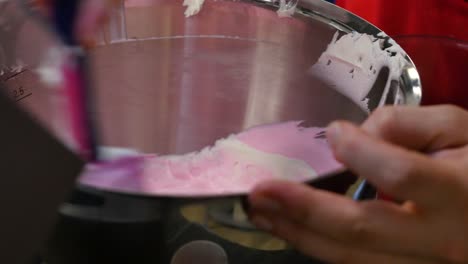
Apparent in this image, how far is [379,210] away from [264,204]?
59 millimetres

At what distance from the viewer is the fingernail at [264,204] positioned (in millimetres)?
289

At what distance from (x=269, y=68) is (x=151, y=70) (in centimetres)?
12

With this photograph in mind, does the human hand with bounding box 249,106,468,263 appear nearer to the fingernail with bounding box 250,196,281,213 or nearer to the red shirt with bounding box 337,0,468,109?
the fingernail with bounding box 250,196,281,213

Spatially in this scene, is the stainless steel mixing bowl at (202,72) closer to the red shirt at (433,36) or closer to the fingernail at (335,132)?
the red shirt at (433,36)

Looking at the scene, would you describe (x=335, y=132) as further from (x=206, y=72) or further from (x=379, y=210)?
(x=206, y=72)

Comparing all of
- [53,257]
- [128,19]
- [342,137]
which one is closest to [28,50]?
[128,19]

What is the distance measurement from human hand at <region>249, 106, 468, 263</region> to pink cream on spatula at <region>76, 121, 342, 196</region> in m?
0.12

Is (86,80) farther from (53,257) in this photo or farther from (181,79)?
(181,79)

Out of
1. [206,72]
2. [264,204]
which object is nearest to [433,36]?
[206,72]

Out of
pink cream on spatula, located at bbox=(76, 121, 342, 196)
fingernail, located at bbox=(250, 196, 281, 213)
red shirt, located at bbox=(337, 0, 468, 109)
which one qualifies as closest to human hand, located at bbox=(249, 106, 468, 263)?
fingernail, located at bbox=(250, 196, 281, 213)

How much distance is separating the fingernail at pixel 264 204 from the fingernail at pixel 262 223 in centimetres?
1

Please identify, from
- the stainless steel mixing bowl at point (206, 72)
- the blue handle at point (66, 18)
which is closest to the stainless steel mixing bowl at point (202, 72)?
the stainless steel mixing bowl at point (206, 72)

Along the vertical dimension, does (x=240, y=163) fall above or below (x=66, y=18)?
below

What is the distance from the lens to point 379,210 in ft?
0.95
